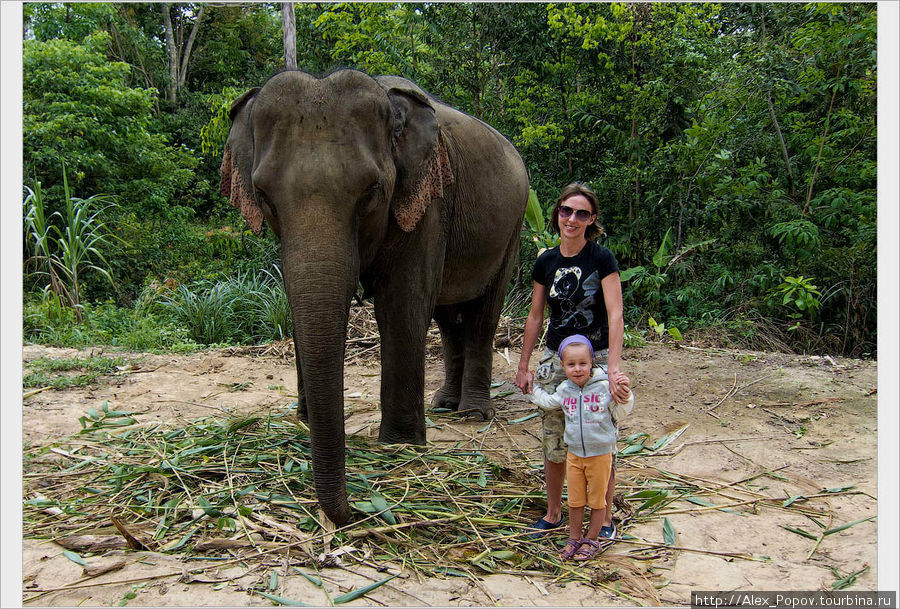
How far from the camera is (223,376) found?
21.8 ft

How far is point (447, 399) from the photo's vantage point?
227 inches

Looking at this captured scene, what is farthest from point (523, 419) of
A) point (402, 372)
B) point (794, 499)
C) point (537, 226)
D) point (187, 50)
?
point (187, 50)

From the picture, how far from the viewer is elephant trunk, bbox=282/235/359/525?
3.02 meters

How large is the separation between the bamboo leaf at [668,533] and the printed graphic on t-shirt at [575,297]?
3.49 feet

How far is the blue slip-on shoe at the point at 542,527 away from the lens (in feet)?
10.8

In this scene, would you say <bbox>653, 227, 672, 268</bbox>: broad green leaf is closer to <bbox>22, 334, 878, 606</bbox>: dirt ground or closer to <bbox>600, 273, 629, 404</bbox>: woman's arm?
<bbox>22, 334, 878, 606</bbox>: dirt ground

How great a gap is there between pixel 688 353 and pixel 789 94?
407cm

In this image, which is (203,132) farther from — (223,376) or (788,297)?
(788,297)

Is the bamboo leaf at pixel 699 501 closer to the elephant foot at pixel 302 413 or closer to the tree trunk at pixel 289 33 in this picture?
the elephant foot at pixel 302 413

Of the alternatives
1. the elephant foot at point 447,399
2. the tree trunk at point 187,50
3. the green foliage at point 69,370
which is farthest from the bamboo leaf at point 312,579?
the tree trunk at point 187,50

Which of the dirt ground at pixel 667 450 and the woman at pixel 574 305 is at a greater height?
the woman at pixel 574 305

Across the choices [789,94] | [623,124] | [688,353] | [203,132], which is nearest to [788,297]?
[688,353]

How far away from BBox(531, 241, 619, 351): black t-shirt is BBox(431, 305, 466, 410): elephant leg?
2.41m

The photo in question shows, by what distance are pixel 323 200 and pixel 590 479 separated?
1702 millimetres
